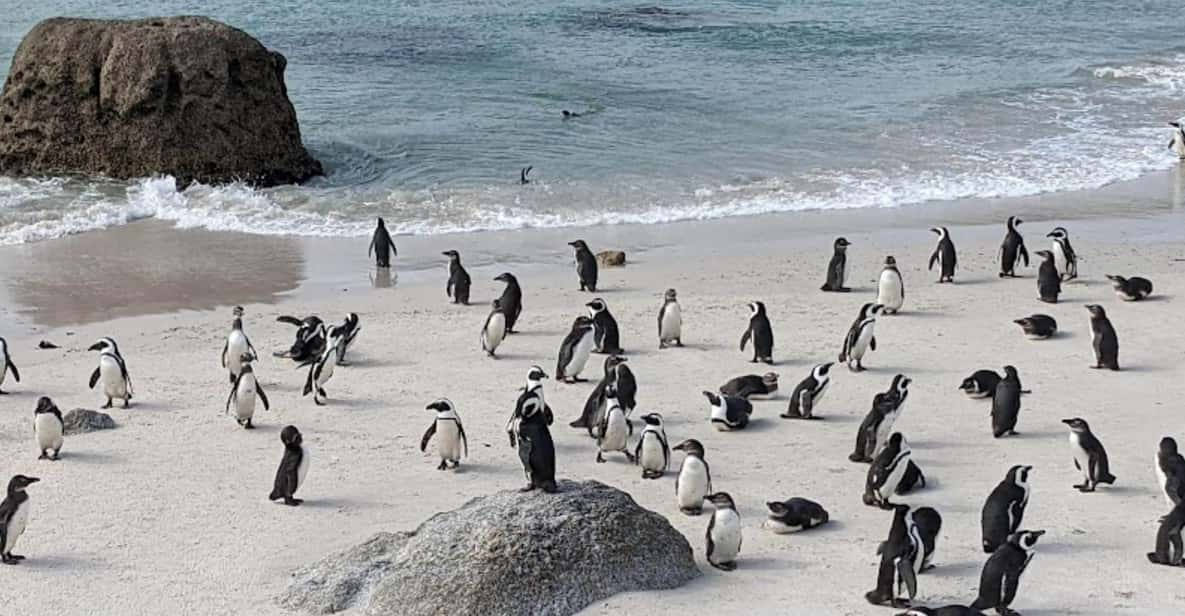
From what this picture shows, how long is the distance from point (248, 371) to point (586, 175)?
11.7 metres

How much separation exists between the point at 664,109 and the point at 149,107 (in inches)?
369

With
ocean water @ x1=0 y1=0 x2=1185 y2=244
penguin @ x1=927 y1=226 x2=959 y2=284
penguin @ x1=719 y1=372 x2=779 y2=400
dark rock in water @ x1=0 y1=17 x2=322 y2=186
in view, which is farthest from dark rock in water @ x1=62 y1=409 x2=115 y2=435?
dark rock in water @ x1=0 y1=17 x2=322 y2=186

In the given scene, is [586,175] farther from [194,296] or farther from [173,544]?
[173,544]

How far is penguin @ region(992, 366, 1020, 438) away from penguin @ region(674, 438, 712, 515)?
8.42ft

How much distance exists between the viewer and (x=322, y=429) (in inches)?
487

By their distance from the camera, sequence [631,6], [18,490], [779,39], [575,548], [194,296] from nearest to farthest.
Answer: [575,548]
[18,490]
[194,296]
[779,39]
[631,6]

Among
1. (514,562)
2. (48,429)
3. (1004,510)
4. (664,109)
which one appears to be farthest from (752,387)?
(664,109)

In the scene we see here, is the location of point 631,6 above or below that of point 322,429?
above

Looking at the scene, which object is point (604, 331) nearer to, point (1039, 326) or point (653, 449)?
point (653, 449)

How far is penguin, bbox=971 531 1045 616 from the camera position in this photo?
8.71 meters

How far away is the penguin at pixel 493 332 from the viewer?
14258mm

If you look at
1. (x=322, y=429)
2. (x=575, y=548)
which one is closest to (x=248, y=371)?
(x=322, y=429)

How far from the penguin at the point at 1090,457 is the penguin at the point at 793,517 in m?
1.92

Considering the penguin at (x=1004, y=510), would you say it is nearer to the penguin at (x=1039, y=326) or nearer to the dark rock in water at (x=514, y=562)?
the dark rock in water at (x=514, y=562)
